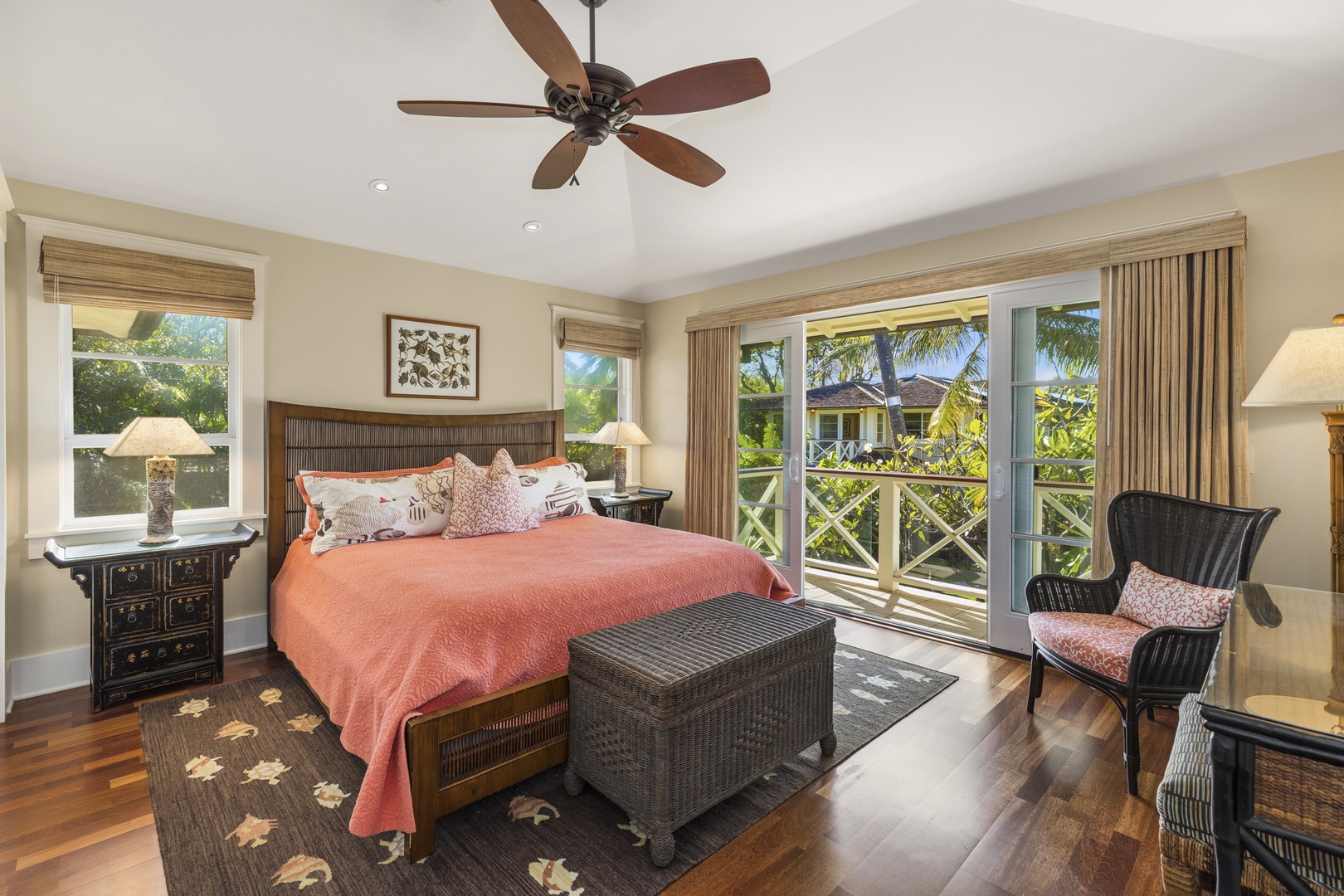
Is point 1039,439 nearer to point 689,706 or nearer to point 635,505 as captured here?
point 689,706

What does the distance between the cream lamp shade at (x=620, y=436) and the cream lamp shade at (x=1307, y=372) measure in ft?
12.2

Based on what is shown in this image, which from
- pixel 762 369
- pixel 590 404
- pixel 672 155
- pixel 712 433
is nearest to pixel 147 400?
pixel 590 404

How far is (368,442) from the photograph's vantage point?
3.81 metres

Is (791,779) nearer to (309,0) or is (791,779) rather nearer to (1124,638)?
(1124,638)

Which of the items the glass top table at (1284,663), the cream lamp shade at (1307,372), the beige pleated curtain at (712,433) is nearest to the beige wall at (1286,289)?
the cream lamp shade at (1307,372)

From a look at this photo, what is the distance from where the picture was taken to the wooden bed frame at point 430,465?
177 cm

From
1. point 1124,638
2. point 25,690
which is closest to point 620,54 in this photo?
point 1124,638

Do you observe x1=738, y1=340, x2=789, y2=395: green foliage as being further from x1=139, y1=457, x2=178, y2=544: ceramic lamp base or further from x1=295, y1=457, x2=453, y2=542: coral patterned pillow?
x1=139, y1=457, x2=178, y2=544: ceramic lamp base

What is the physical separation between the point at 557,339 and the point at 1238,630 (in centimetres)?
430

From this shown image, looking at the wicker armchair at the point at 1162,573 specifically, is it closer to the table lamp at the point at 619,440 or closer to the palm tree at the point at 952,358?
the palm tree at the point at 952,358

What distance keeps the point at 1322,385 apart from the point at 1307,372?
68 mm

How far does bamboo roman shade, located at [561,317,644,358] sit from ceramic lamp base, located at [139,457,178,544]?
267 cm

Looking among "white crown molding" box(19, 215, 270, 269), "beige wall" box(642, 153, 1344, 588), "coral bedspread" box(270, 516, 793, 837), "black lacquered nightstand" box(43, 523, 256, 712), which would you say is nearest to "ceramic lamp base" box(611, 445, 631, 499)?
"coral bedspread" box(270, 516, 793, 837)

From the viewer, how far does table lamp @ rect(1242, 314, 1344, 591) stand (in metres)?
1.91
